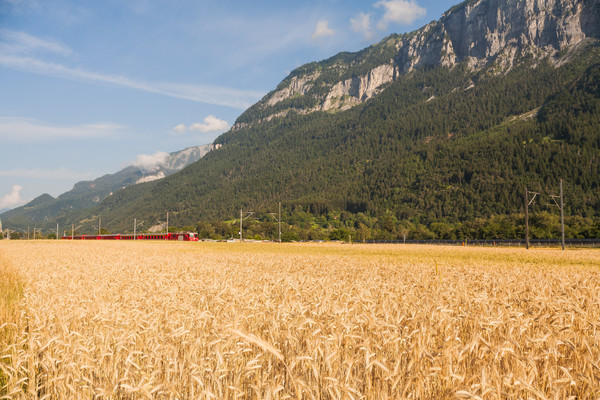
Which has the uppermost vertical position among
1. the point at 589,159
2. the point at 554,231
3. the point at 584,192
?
the point at 589,159

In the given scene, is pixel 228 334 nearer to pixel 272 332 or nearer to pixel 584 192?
pixel 272 332

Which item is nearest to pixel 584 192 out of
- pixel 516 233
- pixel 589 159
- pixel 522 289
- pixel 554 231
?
pixel 589 159

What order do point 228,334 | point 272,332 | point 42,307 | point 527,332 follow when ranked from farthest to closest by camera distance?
point 42,307 < point 527,332 < point 272,332 < point 228,334

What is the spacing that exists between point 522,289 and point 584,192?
671 feet

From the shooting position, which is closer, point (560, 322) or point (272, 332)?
point (272, 332)

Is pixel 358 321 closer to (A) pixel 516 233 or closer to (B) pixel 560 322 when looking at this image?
(B) pixel 560 322

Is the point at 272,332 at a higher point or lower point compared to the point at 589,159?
lower

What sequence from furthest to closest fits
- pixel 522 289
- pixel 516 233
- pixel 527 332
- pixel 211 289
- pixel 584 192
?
pixel 584 192 → pixel 516 233 → pixel 522 289 → pixel 211 289 → pixel 527 332

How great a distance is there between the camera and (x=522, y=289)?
9930 millimetres

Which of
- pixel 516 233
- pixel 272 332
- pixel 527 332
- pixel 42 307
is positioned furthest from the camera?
pixel 516 233

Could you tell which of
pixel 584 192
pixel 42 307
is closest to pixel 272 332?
pixel 42 307

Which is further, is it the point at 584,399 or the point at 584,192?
the point at 584,192

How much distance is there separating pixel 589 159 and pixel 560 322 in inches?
9219

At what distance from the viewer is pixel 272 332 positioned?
5.05 metres
